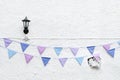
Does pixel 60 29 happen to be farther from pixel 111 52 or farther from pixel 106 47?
pixel 111 52

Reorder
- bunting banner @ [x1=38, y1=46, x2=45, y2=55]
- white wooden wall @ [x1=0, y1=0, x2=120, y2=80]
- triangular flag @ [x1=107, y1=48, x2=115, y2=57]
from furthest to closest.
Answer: triangular flag @ [x1=107, y1=48, x2=115, y2=57]
bunting banner @ [x1=38, y1=46, x2=45, y2=55]
white wooden wall @ [x1=0, y1=0, x2=120, y2=80]

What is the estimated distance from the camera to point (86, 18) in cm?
665

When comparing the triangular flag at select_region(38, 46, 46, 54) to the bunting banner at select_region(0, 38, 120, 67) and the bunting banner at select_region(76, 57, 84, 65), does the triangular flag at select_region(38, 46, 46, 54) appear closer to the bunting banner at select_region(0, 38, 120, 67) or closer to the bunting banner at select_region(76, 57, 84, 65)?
the bunting banner at select_region(0, 38, 120, 67)

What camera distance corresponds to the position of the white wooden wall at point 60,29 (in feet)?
20.3

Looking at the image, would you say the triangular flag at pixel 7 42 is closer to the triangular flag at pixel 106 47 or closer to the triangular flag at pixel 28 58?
the triangular flag at pixel 28 58

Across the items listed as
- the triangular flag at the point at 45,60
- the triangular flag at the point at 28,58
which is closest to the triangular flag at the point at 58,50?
the triangular flag at the point at 45,60

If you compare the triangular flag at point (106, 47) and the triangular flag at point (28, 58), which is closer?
the triangular flag at point (28, 58)

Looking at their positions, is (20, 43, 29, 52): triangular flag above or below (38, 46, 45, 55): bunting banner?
above

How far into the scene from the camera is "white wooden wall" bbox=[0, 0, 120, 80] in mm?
6195

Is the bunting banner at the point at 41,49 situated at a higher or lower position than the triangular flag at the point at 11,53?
higher

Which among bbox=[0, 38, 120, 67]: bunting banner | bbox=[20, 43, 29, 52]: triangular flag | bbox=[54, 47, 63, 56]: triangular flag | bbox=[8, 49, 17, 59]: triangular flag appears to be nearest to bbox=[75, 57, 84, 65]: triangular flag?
bbox=[0, 38, 120, 67]: bunting banner

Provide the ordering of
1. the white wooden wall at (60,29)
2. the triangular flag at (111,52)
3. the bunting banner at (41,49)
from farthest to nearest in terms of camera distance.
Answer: the triangular flag at (111,52), the bunting banner at (41,49), the white wooden wall at (60,29)

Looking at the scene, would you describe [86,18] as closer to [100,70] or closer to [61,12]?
[61,12]

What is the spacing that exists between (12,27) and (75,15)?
134cm
